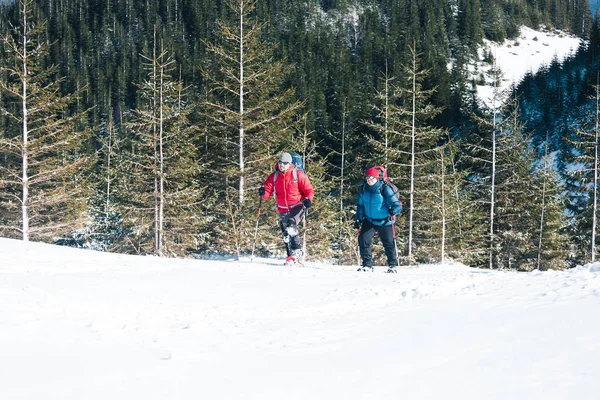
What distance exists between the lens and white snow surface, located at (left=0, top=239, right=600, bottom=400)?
232 centimetres

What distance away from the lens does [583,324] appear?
3.19 meters

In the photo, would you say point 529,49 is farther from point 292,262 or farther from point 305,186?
point 292,262

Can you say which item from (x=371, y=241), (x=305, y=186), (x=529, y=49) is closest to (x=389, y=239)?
(x=371, y=241)

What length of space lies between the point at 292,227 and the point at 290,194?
653 mm

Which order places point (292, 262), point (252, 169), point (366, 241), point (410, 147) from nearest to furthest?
point (366, 241), point (292, 262), point (252, 169), point (410, 147)

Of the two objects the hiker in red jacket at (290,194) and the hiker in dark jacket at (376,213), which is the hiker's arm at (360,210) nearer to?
the hiker in dark jacket at (376,213)

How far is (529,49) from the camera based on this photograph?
102562 millimetres

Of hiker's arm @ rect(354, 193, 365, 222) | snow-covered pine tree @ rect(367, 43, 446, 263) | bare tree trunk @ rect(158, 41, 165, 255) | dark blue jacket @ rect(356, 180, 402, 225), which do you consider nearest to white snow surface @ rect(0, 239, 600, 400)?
dark blue jacket @ rect(356, 180, 402, 225)

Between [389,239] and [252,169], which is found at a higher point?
[252,169]

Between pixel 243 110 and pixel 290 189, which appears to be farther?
pixel 243 110

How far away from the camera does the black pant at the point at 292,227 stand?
8719 mm

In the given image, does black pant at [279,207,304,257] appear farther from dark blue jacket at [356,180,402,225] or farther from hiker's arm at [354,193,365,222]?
dark blue jacket at [356,180,402,225]

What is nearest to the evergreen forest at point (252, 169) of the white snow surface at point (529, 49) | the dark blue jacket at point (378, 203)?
the dark blue jacket at point (378, 203)

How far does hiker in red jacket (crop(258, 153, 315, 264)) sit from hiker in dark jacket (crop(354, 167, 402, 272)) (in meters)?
1.07
